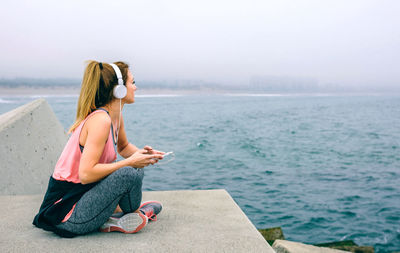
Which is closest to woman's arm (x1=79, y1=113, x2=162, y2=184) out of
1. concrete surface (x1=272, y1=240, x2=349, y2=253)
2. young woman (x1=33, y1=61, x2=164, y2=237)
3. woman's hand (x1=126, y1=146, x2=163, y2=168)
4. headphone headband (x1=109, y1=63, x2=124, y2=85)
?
young woman (x1=33, y1=61, x2=164, y2=237)

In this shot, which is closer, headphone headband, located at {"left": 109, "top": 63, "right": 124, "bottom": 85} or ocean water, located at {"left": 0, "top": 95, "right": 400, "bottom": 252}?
headphone headband, located at {"left": 109, "top": 63, "right": 124, "bottom": 85}

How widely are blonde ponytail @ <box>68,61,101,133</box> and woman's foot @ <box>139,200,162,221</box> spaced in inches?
35.6

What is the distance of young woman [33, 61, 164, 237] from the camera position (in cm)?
217

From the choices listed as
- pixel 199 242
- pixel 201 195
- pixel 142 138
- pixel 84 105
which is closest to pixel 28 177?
pixel 201 195

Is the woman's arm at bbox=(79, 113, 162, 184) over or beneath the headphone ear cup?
beneath

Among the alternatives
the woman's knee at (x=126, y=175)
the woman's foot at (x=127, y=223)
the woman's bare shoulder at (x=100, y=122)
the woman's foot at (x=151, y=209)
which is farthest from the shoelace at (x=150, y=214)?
the woman's bare shoulder at (x=100, y=122)

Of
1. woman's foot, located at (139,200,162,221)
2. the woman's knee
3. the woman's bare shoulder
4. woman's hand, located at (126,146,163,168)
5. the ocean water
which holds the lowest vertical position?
the ocean water

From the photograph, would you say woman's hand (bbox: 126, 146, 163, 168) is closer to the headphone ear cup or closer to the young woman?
the young woman

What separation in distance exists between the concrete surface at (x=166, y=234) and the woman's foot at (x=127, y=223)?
0.04 m

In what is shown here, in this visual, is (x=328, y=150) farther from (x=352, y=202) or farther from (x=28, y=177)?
(x=28, y=177)

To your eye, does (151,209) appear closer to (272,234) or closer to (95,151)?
(95,151)

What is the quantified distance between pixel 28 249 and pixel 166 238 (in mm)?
909

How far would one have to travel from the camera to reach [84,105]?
2270 millimetres

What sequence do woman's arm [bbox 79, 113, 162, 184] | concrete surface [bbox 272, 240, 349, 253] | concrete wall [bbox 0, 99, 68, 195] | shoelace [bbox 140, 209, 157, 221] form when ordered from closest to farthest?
woman's arm [bbox 79, 113, 162, 184] → shoelace [bbox 140, 209, 157, 221] → concrete surface [bbox 272, 240, 349, 253] → concrete wall [bbox 0, 99, 68, 195]
